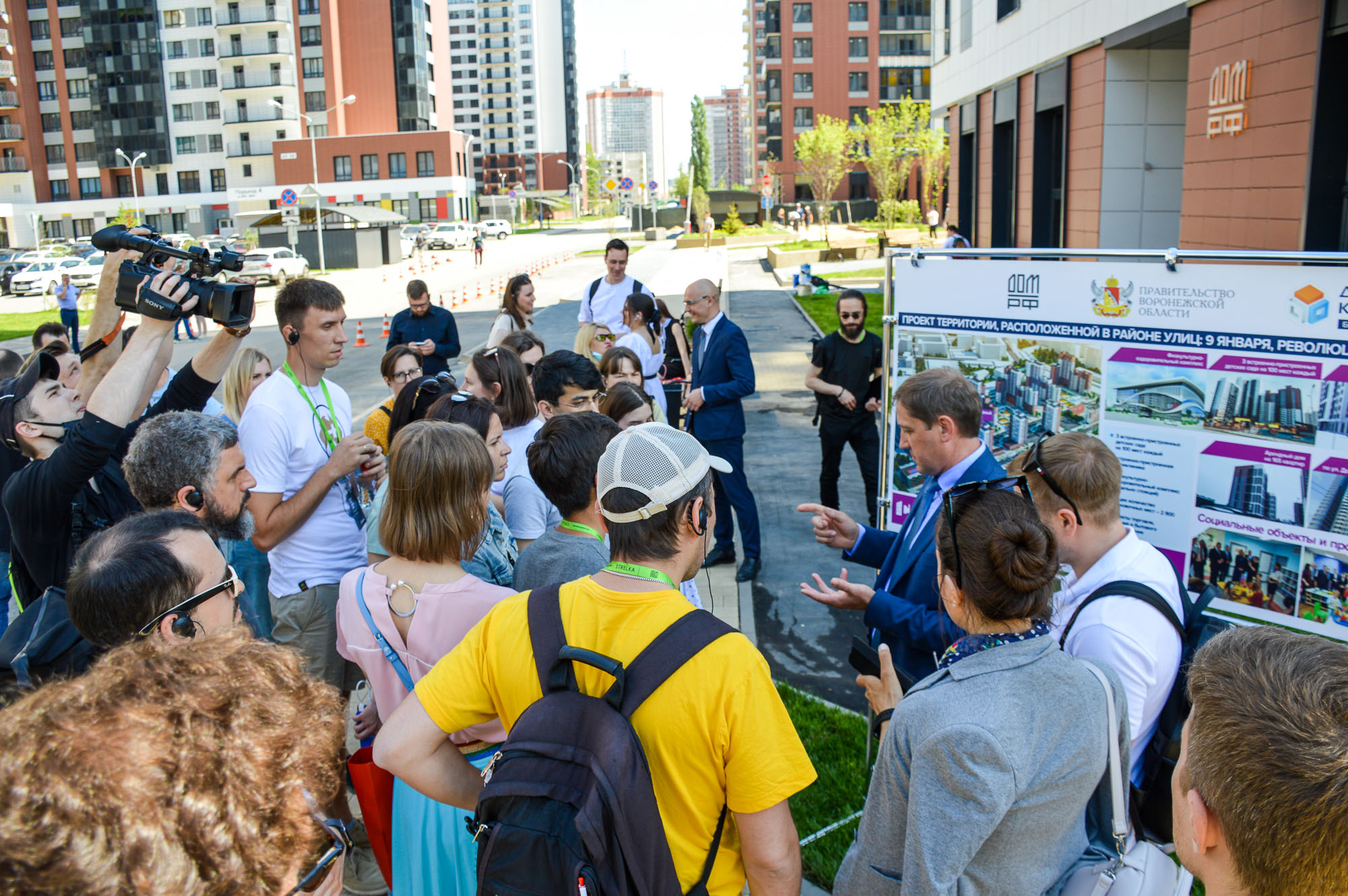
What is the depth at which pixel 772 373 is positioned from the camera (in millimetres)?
15961

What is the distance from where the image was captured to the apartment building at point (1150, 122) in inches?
307

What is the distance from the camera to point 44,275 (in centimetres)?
3603

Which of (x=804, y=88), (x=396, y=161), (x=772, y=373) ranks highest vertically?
(x=804, y=88)

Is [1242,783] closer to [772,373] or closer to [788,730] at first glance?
[788,730]

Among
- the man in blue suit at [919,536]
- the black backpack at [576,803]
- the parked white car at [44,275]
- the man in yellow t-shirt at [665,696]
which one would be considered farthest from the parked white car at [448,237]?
the black backpack at [576,803]

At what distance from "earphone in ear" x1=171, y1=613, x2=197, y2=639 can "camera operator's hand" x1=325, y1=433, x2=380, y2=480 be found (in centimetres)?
161

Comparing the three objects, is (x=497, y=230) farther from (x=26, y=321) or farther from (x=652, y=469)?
(x=652, y=469)

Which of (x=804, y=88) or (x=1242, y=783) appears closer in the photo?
(x=1242, y=783)

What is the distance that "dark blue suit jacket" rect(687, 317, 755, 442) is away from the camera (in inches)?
273

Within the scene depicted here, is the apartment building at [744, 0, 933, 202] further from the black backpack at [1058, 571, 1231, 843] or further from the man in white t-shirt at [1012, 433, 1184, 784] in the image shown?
the black backpack at [1058, 571, 1231, 843]

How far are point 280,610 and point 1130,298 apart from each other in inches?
172

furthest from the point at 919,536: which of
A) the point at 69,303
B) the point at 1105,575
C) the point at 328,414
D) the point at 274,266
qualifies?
the point at 274,266

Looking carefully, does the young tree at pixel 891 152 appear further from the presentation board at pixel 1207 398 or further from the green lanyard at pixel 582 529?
the green lanyard at pixel 582 529

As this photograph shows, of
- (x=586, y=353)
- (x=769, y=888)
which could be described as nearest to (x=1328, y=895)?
(x=769, y=888)
